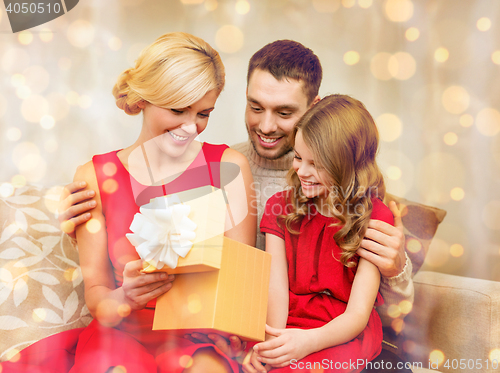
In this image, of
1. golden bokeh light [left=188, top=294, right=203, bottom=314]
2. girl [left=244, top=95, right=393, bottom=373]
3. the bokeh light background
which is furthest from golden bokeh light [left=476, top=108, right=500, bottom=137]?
golden bokeh light [left=188, top=294, right=203, bottom=314]

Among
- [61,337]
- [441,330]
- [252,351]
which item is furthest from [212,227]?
[441,330]

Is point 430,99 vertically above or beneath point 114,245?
above

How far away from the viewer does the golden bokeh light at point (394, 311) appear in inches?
41.9

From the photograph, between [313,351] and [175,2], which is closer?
[313,351]

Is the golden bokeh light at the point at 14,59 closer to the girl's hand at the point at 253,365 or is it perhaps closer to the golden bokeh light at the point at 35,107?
the golden bokeh light at the point at 35,107

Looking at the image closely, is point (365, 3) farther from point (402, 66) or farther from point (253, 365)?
point (253, 365)

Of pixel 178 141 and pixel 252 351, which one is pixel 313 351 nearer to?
pixel 252 351

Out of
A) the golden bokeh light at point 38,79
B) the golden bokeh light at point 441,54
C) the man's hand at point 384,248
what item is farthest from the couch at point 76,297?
the golden bokeh light at point 441,54

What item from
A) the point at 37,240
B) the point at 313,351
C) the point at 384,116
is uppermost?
the point at 384,116

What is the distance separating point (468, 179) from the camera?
1.10m

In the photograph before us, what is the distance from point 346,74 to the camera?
114 centimetres

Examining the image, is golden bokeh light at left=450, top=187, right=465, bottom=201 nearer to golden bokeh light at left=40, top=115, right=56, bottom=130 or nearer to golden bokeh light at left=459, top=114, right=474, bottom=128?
golden bokeh light at left=459, top=114, right=474, bottom=128

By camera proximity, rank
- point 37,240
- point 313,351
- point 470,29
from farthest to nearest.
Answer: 1. point 37,240
2. point 470,29
3. point 313,351

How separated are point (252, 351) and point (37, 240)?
0.78 metres
